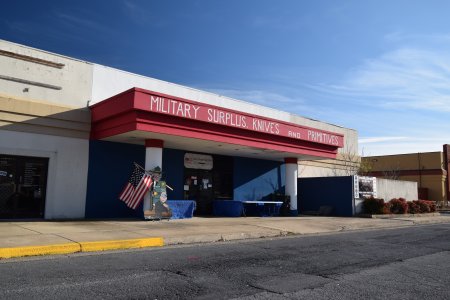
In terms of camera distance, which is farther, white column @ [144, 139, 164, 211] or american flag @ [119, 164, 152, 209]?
white column @ [144, 139, 164, 211]

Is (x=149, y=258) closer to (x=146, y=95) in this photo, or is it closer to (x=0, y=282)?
(x=0, y=282)

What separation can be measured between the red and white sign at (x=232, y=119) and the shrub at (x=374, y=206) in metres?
3.71

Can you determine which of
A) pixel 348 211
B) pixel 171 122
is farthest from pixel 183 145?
pixel 348 211

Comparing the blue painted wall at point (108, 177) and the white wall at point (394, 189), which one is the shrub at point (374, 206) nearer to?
the white wall at point (394, 189)

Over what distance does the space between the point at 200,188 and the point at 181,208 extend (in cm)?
391

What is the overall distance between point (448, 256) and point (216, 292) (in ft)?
22.6

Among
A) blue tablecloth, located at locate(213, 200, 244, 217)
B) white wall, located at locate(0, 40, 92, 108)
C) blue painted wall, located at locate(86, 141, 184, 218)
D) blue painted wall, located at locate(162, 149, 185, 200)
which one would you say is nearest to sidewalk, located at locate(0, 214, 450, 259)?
blue painted wall, located at locate(86, 141, 184, 218)

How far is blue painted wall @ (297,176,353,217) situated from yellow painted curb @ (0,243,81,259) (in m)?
17.6

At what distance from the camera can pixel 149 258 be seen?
337 inches

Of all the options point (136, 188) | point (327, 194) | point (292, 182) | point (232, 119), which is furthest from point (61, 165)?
point (327, 194)

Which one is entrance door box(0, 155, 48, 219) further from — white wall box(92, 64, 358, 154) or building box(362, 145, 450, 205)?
building box(362, 145, 450, 205)

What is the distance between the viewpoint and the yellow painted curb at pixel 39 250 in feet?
28.1

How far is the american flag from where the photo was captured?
1631cm

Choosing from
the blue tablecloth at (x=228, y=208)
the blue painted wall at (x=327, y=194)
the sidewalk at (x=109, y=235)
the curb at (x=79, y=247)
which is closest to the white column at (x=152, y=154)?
the sidewalk at (x=109, y=235)
